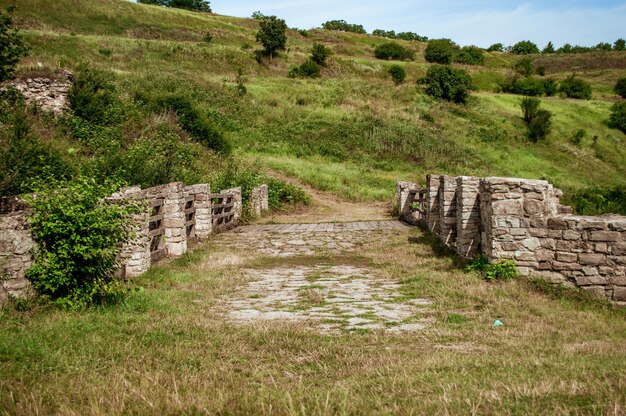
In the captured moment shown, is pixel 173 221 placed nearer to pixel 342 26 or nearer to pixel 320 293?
pixel 320 293

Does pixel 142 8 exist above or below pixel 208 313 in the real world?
above

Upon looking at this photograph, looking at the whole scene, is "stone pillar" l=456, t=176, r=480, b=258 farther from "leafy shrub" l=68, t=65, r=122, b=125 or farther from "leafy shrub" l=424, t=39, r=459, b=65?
"leafy shrub" l=424, t=39, r=459, b=65

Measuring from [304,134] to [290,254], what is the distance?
23.0 meters

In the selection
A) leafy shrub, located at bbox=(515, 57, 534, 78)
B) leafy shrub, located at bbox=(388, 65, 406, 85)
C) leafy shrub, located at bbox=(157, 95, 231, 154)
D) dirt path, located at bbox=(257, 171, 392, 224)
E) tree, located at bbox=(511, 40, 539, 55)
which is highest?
tree, located at bbox=(511, 40, 539, 55)

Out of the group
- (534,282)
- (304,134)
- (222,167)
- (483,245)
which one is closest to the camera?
(534,282)

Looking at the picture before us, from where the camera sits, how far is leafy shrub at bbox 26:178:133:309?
638 cm

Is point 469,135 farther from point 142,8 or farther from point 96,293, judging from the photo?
point 142,8

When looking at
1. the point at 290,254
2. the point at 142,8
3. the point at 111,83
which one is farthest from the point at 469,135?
the point at 142,8

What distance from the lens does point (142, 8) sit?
62.4 metres

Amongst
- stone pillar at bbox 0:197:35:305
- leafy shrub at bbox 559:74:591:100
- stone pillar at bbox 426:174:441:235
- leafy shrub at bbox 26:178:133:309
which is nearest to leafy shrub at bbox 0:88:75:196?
leafy shrub at bbox 26:178:133:309

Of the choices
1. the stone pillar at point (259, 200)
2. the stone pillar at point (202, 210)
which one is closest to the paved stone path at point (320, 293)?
the stone pillar at point (202, 210)

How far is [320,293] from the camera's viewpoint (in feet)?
26.0

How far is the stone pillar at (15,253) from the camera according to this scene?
615cm

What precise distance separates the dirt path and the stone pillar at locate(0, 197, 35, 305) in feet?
38.7
